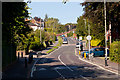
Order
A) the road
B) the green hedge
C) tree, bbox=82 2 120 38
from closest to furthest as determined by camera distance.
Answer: the road, the green hedge, tree, bbox=82 2 120 38

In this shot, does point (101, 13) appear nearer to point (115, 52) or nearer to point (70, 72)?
point (115, 52)

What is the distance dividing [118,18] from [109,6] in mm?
2159

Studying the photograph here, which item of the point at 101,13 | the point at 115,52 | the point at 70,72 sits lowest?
the point at 70,72

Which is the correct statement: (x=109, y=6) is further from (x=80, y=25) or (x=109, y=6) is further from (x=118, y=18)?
(x=80, y=25)

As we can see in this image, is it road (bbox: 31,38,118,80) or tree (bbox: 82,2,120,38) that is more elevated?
tree (bbox: 82,2,120,38)

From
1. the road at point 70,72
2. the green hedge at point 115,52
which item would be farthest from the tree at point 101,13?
the road at point 70,72

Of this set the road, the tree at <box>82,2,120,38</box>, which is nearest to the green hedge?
the road

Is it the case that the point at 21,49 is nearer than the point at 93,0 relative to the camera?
No

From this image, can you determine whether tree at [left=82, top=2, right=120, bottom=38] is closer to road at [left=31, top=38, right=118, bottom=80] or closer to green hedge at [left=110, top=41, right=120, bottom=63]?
green hedge at [left=110, top=41, right=120, bottom=63]

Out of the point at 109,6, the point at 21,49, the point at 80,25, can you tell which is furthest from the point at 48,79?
the point at 80,25

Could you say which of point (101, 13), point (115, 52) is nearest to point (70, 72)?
point (115, 52)

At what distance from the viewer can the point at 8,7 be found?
14445mm

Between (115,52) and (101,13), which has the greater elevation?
(101,13)

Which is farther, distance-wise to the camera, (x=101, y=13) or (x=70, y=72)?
(x=101, y=13)
